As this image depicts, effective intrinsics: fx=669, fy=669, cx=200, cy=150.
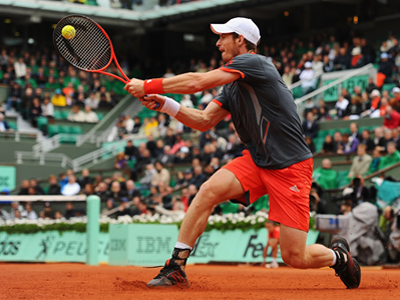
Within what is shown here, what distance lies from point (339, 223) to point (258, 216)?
178cm

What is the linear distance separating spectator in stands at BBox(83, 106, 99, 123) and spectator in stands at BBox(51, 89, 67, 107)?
36.3 inches

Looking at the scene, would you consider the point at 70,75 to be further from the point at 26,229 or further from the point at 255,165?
the point at 255,165

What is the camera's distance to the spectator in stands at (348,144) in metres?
16.2

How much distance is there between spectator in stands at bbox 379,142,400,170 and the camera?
1446cm

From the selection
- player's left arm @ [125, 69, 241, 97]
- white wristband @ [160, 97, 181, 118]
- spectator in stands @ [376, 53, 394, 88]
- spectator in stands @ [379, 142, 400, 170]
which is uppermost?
spectator in stands @ [376, 53, 394, 88]

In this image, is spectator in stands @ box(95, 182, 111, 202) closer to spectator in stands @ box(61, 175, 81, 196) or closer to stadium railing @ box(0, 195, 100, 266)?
spectator in stands @ box(61, 175, 81, 196)

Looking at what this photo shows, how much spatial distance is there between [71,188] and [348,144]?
8.59 m

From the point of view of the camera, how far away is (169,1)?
100ft

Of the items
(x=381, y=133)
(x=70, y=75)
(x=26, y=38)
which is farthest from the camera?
(x=26, y=38)

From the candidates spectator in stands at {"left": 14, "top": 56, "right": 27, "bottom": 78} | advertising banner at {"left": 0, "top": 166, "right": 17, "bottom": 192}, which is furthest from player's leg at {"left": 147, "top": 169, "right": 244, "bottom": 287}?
spectator in stands at {"left": 14, "top": 56, "right": 27, "bottom": 78}

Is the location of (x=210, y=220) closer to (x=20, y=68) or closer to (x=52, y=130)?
(x=52, y=130)

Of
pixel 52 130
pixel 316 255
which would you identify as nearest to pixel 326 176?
pixel 316 255

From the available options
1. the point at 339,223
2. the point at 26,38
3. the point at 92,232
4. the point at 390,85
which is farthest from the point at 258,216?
the point at 26,38

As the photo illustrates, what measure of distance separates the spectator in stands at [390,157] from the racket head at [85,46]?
9.30 metres
